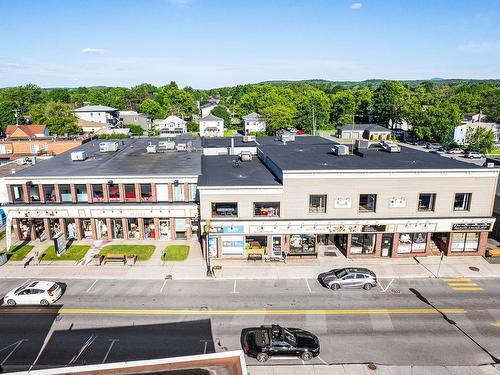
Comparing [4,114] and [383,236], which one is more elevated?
[4,114]

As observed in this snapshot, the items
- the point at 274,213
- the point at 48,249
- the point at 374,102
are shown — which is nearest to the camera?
the point at 274,213

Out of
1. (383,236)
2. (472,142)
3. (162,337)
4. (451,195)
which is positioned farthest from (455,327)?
(472,142)

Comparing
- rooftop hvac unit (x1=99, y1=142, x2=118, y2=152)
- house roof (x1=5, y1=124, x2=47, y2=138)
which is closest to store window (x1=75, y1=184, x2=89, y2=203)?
rooftop hvac unit (x1=99, y1=142, x2=118, y2=152)

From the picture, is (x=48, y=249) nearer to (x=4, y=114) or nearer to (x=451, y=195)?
(x=451, y=195)

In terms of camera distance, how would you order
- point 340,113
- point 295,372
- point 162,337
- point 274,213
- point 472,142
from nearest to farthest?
point 295,372
point 162,337
point 274,213
point 472,142
point 340,113

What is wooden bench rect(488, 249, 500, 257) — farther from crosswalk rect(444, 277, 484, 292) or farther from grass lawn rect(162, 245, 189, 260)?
grass lawn rect(162, 245, 189, 260)

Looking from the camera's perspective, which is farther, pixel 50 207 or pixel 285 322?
pixel 50 207

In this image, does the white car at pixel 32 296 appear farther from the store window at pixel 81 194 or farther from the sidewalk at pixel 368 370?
the sidewalk at pixel 368 370
